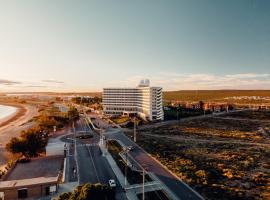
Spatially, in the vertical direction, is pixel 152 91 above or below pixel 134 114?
above

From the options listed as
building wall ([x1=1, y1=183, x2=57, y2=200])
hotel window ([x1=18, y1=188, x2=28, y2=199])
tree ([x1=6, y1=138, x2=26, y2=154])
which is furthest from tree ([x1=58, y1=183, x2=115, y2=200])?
tree ([x1=6, y1=138, x2=26, y2=154])

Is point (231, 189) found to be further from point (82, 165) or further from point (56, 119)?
point (56, 119)

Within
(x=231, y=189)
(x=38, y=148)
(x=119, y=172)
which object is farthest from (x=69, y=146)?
(x=231, y=189)

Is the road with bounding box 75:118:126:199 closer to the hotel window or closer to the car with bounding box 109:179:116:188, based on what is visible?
the car with bounding box 109:179:116:188

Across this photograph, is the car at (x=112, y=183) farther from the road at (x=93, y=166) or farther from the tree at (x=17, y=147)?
the tree at (x=17, y=147)

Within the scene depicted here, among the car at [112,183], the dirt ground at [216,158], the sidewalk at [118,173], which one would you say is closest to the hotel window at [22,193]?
the car at [112,183]

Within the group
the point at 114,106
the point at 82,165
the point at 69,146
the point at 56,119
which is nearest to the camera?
Answer: the point at 82,165
